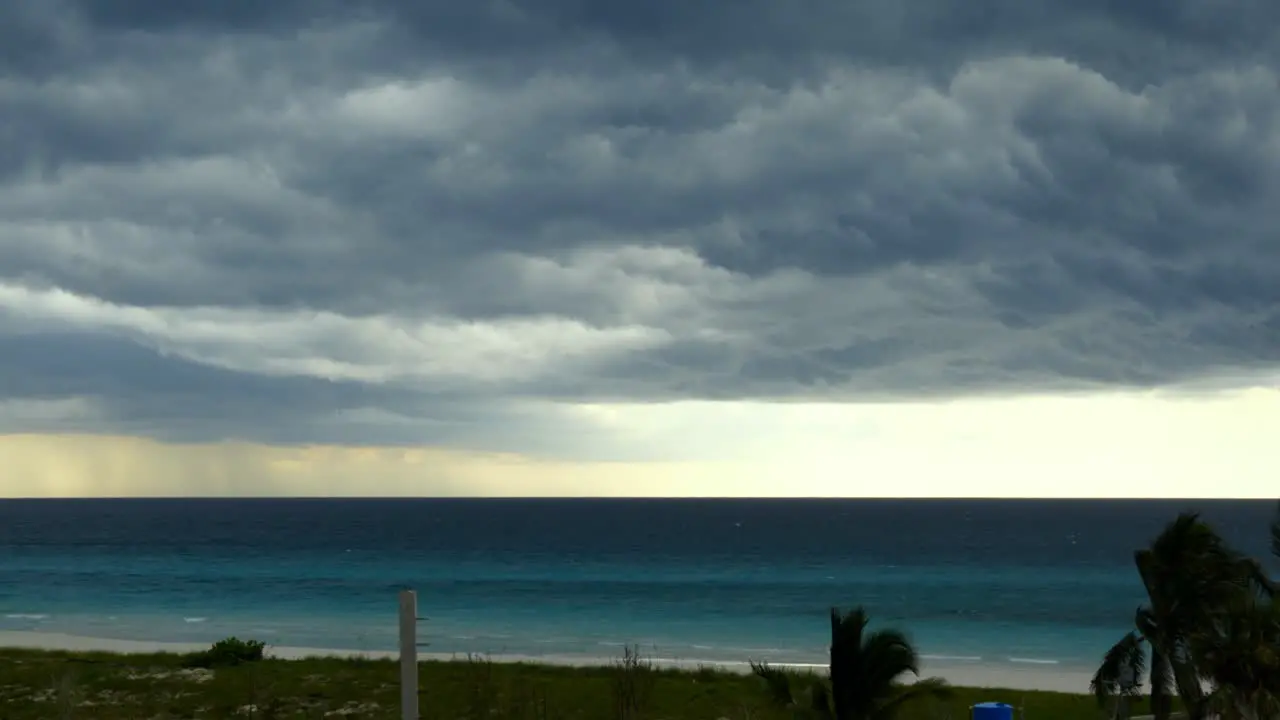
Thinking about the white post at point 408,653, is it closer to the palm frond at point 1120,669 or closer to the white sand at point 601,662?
the palm frond at point 1120,669

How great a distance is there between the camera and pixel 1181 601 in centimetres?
2245

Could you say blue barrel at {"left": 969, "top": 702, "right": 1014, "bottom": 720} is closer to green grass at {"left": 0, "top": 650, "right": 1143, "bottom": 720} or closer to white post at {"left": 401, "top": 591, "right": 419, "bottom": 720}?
white post at {"left": 401, "top": 591, "right": 419, "bottom": 720}

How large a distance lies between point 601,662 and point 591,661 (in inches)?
38.1

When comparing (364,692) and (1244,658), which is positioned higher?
(1244,658)

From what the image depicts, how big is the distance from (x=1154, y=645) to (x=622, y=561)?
353 feet

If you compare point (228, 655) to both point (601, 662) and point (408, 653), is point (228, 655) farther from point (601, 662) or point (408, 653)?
point (408, 653)

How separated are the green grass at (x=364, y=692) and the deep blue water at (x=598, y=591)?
1443 cm

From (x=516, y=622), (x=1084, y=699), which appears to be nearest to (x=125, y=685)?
(x=1084, y=699)

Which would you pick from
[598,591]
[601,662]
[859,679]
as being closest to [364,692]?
[601,662]

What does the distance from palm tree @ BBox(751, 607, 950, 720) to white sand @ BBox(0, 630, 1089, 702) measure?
91.3ft

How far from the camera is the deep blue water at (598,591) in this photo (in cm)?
6506

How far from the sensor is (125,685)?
129 ft

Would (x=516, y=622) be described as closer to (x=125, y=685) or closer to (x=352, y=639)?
(x=352, y=639)

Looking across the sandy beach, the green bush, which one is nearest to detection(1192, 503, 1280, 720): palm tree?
the sandy beach
